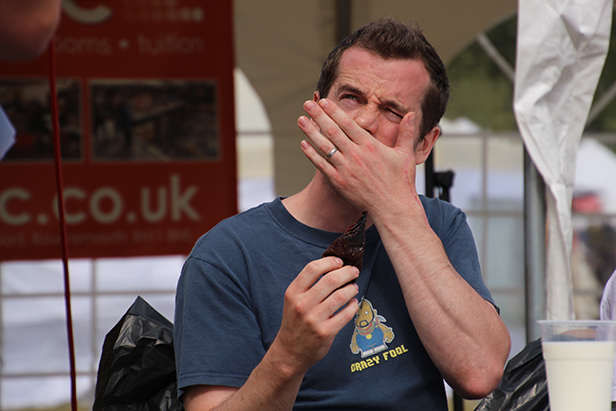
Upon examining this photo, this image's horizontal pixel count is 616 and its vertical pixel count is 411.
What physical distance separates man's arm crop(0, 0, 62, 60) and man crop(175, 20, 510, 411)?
491mm

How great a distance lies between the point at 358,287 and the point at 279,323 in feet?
0.49

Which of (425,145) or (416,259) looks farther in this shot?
(425,145)

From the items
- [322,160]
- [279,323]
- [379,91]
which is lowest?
[279,323]

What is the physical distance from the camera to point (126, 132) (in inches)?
121

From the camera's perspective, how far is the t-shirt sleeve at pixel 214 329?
0.95m

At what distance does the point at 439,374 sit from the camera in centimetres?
109

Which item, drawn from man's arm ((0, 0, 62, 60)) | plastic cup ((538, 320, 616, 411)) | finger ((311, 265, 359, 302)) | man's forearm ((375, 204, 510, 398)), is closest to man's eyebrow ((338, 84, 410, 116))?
man's forearm ((375, 204, 510, 398))

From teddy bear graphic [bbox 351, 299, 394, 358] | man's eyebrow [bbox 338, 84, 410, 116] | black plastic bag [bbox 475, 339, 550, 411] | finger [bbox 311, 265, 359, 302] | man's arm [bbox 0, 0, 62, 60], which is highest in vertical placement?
man's arm [bbox 0, 0, 62, 60]

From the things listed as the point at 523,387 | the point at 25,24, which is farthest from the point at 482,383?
the point at 25,24

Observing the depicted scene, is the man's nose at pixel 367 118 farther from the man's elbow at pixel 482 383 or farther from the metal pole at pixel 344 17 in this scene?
the metal pole at pixel 344 17

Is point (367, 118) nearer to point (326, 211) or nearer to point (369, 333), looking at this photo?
point (326, 211)

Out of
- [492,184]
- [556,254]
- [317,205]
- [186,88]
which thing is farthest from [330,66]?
[492,184]

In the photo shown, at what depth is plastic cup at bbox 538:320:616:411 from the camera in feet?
2.15

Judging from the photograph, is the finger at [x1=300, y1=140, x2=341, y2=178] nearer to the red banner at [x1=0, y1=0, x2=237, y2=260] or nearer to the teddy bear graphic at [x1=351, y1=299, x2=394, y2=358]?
the teddy bear graphic at [x1=351, y1=299, x2=394, y2=358]
